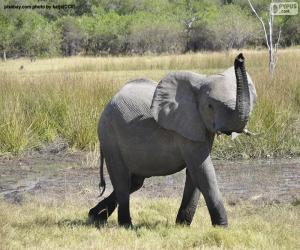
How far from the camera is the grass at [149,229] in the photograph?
618cm

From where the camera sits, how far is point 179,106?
20.9 ft

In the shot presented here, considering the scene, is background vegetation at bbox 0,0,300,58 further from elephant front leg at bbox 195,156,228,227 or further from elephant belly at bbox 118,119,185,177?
elephant front leg at bbox 195,156,228,227

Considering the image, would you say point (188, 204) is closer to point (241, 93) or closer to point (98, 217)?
point (98, 217)

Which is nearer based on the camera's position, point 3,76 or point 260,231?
point 260,231

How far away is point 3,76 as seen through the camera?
1539 cm

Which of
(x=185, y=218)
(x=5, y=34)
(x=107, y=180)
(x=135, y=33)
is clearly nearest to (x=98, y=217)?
(x=185, y=218)

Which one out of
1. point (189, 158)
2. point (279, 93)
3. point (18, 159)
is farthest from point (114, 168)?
point (279, 93)

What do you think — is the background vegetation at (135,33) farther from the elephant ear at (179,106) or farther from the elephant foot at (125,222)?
the elephant ear at (179,106)

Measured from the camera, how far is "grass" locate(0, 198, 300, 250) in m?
6.18

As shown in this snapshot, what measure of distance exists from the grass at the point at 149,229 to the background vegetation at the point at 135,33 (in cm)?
3971

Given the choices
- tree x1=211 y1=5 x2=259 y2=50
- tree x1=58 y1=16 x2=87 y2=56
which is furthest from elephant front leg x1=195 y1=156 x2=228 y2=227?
tree x1=58 y1=16 x2=87 y2=56

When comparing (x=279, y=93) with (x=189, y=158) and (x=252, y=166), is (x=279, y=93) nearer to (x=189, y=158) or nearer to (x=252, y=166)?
(x=252, y=166)

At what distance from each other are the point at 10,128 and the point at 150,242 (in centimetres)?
681

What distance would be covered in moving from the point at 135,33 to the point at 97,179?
4499 cm
